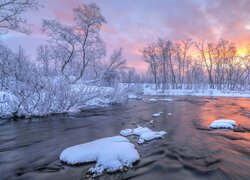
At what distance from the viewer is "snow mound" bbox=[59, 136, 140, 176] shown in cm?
481

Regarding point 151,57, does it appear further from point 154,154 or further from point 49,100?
point 154,154

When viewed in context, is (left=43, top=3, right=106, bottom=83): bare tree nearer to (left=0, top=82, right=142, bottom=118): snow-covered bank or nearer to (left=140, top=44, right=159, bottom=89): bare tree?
(left=0, top=82, right=142, bottom=118): snow-covered bank

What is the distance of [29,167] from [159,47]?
49536 mm

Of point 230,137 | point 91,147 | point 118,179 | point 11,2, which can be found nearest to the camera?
point 118,179

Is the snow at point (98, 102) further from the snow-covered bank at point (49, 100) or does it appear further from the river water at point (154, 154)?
the river water at point (154, 154)

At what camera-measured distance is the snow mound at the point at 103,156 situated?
481cm

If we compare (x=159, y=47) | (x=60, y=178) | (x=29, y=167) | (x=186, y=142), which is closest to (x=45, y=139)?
(x=29, y=167)

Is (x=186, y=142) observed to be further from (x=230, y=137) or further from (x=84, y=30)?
(x=84, y=30)

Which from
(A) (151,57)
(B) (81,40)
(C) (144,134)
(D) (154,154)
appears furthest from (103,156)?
(A) (151,57)

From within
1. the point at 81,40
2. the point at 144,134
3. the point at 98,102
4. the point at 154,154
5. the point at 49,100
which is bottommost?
the point at 154,154

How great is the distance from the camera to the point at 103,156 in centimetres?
517

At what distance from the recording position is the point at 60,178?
4.50 meters

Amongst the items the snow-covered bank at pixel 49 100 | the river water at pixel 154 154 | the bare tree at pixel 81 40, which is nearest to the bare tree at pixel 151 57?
the bare tree at pixel 81 40

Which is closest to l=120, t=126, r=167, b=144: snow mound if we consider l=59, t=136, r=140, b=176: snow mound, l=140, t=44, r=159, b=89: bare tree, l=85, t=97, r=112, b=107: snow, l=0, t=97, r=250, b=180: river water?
l=0, t=97, r=250, b=180: river water
